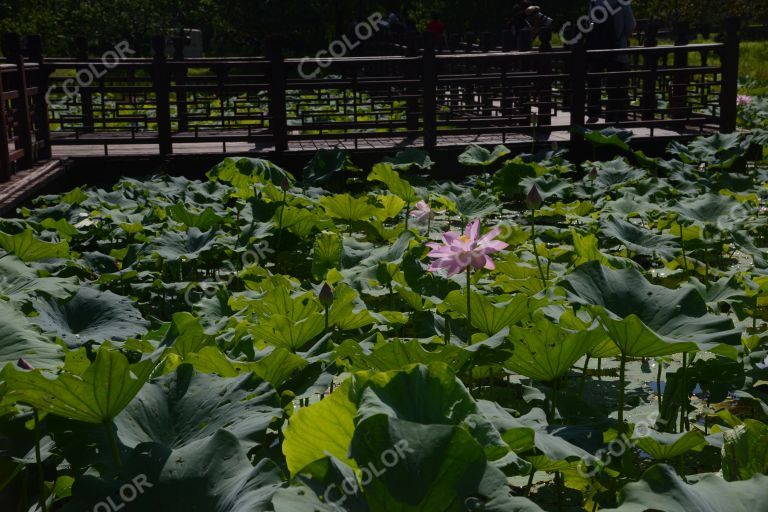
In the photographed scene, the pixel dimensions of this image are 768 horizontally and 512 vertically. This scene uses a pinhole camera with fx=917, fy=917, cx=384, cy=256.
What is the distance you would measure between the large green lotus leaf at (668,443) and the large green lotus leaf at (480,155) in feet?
16.8

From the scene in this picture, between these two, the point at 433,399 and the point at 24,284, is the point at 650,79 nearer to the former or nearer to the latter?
the point at 24,284

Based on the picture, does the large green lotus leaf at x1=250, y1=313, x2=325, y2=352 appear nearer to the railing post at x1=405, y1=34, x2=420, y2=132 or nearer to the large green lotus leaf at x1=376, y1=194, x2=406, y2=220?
the large green lotus leaf at x1=376, y1=194, x2=406, y2=220

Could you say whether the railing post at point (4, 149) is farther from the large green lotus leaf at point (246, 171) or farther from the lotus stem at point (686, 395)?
the lotus stem at point (686, 395)

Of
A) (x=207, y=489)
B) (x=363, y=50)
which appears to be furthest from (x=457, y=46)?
(x=207, y=489)

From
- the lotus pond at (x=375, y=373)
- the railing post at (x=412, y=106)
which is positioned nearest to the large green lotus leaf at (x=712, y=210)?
the lotus pond at (x=375, y=373)

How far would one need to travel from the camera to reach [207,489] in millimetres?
1595

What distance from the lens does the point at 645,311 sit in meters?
2.49

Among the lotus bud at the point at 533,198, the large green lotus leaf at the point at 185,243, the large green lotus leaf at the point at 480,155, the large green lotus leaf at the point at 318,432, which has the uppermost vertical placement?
the lotus bud at the point at 533,198

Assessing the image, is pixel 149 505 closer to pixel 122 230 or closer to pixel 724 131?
pixel 122 230

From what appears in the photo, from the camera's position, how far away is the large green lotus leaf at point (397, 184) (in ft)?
17.4

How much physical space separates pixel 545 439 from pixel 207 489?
0.76 metres

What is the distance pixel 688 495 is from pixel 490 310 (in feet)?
3.88

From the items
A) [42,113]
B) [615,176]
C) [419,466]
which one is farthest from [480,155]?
[419,466]

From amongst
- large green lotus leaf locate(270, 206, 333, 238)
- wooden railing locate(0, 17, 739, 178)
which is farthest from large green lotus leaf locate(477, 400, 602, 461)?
wooden railing locate(0, 17, 739, 178)
